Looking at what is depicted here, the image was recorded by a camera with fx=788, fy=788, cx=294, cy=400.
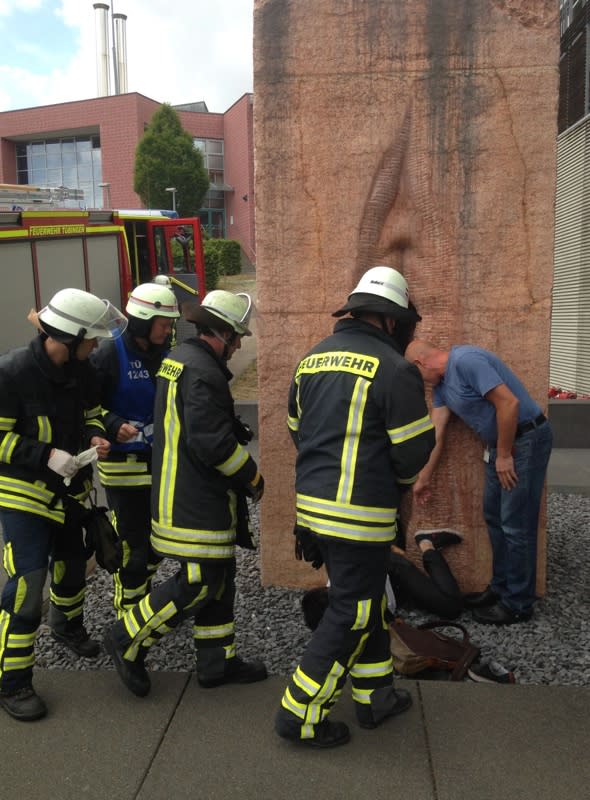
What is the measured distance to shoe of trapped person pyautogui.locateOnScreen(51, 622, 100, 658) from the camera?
3.93 meters

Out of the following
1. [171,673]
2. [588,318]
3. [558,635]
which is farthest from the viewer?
[588,318]

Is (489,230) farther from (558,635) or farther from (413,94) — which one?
(558,635)

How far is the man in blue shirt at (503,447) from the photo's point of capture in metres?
4.06

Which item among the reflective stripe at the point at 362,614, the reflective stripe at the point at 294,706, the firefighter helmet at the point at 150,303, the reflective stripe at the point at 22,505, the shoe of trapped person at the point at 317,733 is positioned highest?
the firefighter helmet at the point at 150,303

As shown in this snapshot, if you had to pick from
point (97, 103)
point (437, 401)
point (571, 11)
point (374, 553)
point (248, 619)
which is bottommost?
point (248, 619)

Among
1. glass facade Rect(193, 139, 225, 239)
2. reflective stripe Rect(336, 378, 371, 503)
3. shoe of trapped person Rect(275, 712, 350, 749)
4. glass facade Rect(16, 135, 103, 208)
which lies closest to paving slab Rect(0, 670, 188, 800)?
shoe of trapped person Rect(275, 712, 350, 749)

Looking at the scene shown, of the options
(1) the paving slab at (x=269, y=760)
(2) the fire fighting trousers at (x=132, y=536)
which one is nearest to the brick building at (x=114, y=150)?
(2) the fire fighting trousers at (x=132, y=536)

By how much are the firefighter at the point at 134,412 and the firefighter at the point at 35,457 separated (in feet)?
1.22

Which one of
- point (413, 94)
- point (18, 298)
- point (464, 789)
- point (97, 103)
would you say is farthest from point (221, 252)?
point (464, 789)

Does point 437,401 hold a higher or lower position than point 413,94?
lower

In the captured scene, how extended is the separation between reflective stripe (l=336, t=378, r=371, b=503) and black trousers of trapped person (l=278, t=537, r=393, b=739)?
0.65 ft

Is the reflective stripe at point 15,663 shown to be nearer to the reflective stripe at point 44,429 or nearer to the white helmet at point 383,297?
the reflective stripe at point 44,429

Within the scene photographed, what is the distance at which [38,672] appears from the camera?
3.66 meters

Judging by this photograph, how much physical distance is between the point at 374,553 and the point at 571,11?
34.6 feet
